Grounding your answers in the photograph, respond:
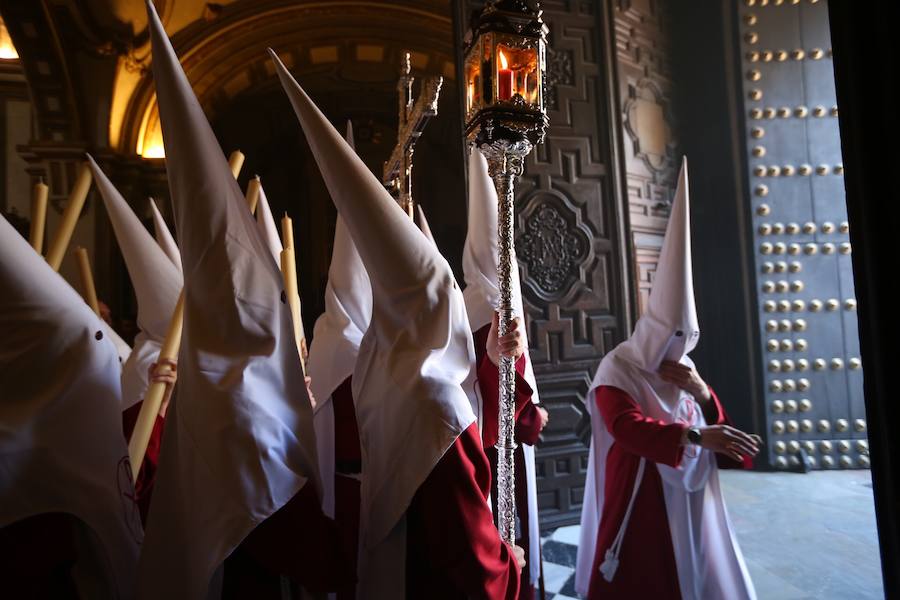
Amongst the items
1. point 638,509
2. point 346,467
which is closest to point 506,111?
point 346,467

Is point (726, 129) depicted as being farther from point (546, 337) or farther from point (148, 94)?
point (148, 94)

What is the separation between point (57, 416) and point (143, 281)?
3.57 ft

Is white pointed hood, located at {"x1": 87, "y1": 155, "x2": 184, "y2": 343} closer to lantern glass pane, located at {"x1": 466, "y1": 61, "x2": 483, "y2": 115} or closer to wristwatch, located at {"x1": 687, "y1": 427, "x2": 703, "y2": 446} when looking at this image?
lantern glass pane, located at {"x1": 466, "y1": 61, "x2": 483, "y2": 115}

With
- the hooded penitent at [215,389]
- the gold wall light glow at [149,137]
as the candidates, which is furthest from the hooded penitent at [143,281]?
the gold wall light glow at [149,137]

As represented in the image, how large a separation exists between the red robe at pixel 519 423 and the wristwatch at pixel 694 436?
69 cm

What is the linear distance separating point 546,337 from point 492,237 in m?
1.62

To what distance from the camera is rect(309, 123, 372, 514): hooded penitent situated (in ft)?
7.09

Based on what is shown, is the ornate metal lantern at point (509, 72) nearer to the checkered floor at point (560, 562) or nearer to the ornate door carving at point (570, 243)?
the checkered floor at point (560, 562)

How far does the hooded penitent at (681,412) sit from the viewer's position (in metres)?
2.10

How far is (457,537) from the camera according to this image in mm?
1192

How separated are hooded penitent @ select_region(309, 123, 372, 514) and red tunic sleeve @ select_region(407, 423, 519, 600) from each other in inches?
35.0

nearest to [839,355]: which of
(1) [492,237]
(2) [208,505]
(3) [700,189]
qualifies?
(3) [700,189]

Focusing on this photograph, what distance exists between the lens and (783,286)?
15.9 feet

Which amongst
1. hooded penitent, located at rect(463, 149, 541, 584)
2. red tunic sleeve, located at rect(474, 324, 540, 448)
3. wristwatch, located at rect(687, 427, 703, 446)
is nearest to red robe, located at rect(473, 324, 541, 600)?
red tunic sleeve, located at rect(474, 324, 540, 448)
